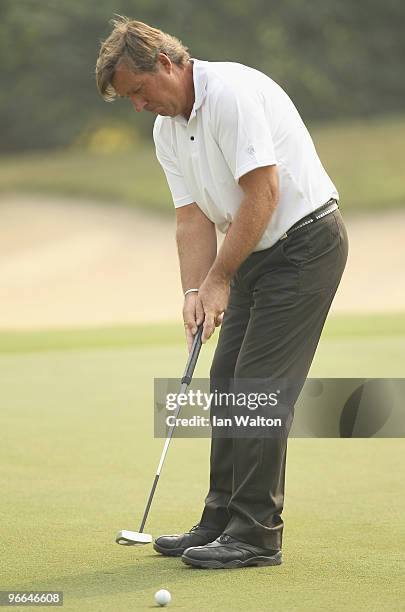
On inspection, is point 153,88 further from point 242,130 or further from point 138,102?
point 242,130

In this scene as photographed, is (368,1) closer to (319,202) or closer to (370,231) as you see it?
(370,231)

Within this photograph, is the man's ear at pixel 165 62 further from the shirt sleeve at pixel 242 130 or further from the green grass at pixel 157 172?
the green grass at pixel 157 172

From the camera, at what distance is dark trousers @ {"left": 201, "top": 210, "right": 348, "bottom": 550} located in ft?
11.5

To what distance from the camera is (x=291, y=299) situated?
3.49m

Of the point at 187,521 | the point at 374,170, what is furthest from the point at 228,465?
the point at 374,170

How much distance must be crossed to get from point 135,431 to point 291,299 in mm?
2279

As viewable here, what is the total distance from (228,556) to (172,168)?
44.7 inches

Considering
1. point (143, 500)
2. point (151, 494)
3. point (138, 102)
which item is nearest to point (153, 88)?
point (138, 102)

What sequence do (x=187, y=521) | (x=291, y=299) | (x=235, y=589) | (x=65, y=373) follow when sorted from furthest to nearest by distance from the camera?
(x=65, y=373), (x=187, y=521), (x=291, y=299), (x=235, y=589)

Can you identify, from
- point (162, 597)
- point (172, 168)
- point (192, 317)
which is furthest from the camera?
point (172, 168)

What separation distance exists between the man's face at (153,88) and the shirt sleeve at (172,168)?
0.22m

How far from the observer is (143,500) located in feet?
14.0

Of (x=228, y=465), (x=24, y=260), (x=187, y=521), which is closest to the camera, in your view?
(x=228, y=465)

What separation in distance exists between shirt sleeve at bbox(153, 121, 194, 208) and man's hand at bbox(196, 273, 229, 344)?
1.11 feet
